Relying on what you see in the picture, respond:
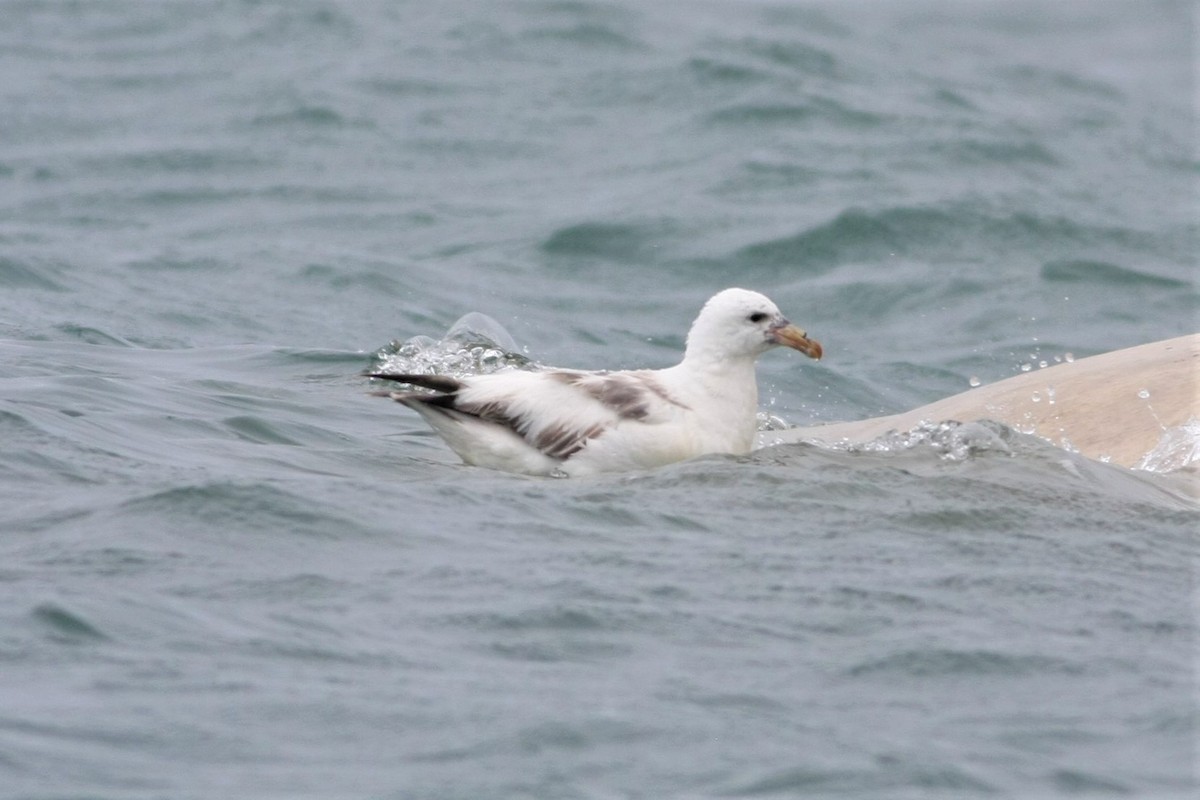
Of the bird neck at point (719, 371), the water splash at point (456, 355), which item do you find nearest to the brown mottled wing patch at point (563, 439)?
the bird neck at point (719, 371)

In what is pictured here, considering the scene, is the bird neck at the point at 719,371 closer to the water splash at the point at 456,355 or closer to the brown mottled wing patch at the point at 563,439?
the brown mottled wing patch at the point at 563,439

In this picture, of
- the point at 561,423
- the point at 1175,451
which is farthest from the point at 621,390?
the point at 1175,451

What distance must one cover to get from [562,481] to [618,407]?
0.44 m

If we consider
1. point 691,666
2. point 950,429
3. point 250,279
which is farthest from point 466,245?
point 691,666

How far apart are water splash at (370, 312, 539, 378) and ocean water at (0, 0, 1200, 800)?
18 centimetres

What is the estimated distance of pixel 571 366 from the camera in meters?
11.8

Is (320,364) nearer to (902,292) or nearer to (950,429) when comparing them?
(950,429)

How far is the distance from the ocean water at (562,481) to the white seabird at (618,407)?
217 millimetres

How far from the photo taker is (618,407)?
7828 millimetres

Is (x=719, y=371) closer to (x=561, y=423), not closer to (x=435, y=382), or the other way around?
(x=561, y=423)

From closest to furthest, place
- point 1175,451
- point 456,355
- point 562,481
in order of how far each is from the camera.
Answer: point 562,481
point 1175,451
point 456,355

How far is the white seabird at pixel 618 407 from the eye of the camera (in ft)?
25.5

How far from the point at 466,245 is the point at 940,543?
28.8 feet

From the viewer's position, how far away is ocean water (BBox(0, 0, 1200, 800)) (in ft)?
16.6
